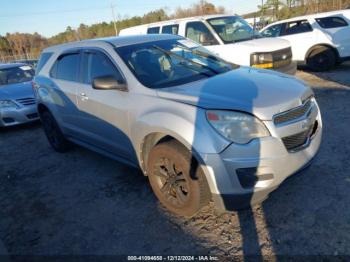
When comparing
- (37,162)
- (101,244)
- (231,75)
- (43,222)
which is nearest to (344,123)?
(231,75)

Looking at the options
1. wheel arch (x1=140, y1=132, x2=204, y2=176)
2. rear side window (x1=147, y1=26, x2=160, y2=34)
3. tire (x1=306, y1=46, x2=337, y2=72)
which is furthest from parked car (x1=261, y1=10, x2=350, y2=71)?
wheel arch (x1=140, y1=132, x2=204, y2=176)

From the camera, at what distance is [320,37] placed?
365 inches

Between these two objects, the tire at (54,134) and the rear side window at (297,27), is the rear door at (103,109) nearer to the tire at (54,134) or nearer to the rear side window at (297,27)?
the tire at (54,134)

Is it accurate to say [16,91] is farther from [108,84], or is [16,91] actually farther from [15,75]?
[108,84]

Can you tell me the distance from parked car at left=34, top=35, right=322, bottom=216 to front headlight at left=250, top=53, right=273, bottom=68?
2.91m

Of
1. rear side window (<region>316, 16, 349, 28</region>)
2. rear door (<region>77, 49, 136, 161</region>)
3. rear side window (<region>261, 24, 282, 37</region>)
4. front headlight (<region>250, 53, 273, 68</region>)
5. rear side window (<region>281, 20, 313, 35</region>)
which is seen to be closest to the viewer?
rear door (<region>77, 49, 136, 161</region>)

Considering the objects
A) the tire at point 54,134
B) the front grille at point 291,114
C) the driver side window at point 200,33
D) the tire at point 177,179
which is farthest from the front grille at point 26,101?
the front grille at point 291,114

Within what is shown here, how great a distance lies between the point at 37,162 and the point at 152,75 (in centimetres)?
304

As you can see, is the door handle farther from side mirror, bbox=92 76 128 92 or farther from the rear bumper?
the rear bumper

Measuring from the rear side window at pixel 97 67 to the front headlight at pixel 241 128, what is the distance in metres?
1.40

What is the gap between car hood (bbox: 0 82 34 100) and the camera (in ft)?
24.9

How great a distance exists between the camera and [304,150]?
2.91 meters

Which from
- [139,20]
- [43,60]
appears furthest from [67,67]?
[139,20]

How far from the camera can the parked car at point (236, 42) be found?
6.91m
